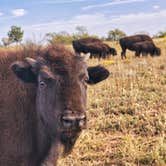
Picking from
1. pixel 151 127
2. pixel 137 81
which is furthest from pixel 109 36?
pixel 151 127

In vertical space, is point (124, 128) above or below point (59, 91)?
below

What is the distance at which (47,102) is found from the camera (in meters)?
4.74

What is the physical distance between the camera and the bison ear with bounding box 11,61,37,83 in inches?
194

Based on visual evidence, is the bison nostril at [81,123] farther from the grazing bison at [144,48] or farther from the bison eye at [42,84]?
the grazing bison at [144,48]

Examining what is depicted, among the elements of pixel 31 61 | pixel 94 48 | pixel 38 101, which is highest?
pixel 31 61

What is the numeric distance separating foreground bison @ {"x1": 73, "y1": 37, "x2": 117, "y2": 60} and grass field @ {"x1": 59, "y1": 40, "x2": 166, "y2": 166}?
20634 millimetres

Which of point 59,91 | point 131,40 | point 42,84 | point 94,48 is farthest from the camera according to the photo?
point 131,40

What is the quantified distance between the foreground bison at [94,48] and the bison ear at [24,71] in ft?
84.7

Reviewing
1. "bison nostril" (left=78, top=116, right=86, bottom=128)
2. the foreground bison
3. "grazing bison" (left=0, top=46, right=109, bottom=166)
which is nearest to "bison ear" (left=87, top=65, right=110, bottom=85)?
"grazing bison" (left=0, top=46, right=109, bottom=166)

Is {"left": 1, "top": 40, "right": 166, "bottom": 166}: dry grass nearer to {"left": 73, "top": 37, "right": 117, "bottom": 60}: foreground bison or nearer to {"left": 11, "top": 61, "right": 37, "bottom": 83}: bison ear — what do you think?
{"left": 11, "top": 61, "right": 37, "bottom": 83}: bison ear

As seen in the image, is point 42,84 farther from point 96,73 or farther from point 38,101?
point 96,73

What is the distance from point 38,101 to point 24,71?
1.27 feet

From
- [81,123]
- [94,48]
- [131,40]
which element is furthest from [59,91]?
[131,40]

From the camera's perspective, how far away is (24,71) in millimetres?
4953
